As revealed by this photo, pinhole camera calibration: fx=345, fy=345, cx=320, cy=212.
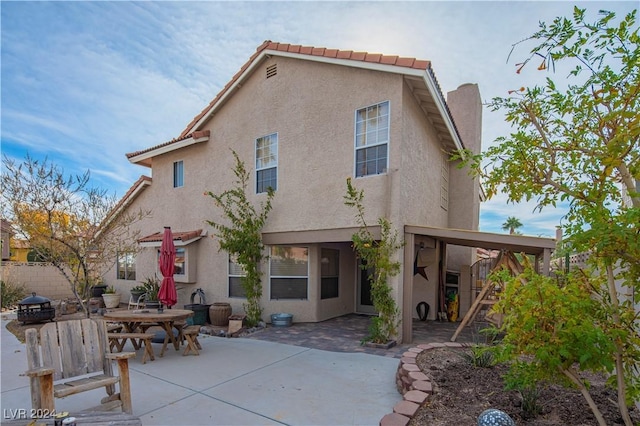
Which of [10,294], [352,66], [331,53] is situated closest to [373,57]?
[352,66]

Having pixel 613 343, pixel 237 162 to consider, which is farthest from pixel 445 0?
pixel 237 162

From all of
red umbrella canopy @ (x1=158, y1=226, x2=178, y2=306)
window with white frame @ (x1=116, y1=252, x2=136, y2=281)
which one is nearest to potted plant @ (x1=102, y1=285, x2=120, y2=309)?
window with white frame @ (x1=116, y1=252, x2=136, y2=281)

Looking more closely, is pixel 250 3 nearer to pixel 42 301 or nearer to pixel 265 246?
pixel 265 246

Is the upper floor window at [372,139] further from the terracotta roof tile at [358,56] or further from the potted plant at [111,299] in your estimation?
the potted plant at [111,299]

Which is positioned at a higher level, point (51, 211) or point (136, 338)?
point (51, 211)

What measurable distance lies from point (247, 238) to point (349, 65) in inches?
233

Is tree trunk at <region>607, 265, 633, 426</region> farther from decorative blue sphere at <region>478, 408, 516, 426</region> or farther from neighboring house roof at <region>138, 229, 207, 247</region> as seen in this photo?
neighboring house roof at <region>138, 229, 207, 247</region>

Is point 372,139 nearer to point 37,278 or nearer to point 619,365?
point 619,365

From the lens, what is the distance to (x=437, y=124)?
1160cm

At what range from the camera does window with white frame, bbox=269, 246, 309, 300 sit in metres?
11.4

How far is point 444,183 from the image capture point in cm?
1354

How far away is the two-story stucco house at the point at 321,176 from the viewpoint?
904cm

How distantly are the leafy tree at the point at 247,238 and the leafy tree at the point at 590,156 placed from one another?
8238 mm

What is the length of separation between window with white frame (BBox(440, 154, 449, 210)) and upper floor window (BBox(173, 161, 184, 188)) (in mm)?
10320
